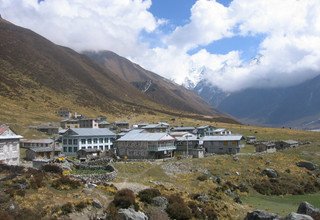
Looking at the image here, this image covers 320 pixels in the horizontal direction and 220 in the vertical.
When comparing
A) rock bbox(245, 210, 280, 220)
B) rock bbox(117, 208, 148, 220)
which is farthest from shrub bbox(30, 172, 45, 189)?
rock bbox(245, 210, 280, 220)

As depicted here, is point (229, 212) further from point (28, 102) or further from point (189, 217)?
point (28, 102)

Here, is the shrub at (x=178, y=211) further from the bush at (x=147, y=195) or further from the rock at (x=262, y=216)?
the rock at (x=262, y=216)

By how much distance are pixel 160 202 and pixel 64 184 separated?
40.0 feet

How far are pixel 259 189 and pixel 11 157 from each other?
151 feet

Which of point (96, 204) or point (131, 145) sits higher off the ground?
point (131, 145)

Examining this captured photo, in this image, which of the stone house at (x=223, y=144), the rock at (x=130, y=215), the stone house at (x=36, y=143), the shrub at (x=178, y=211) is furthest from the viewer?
the stone house at (x=223, y=144)

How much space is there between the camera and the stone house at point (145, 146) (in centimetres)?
10138

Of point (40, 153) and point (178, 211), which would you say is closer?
point (178, 211)

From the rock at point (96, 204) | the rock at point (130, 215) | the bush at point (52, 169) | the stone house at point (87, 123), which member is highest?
the stone house at point (87, 123)

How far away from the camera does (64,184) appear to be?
54.8 metres

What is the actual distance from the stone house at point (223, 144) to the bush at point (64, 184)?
205 ft

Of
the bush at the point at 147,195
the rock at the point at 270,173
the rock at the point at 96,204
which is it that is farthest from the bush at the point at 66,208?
the rock at the point at 270,173

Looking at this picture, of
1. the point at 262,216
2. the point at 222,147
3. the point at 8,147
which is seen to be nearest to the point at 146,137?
the point at 222,147

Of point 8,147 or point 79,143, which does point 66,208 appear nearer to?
point 8,147
